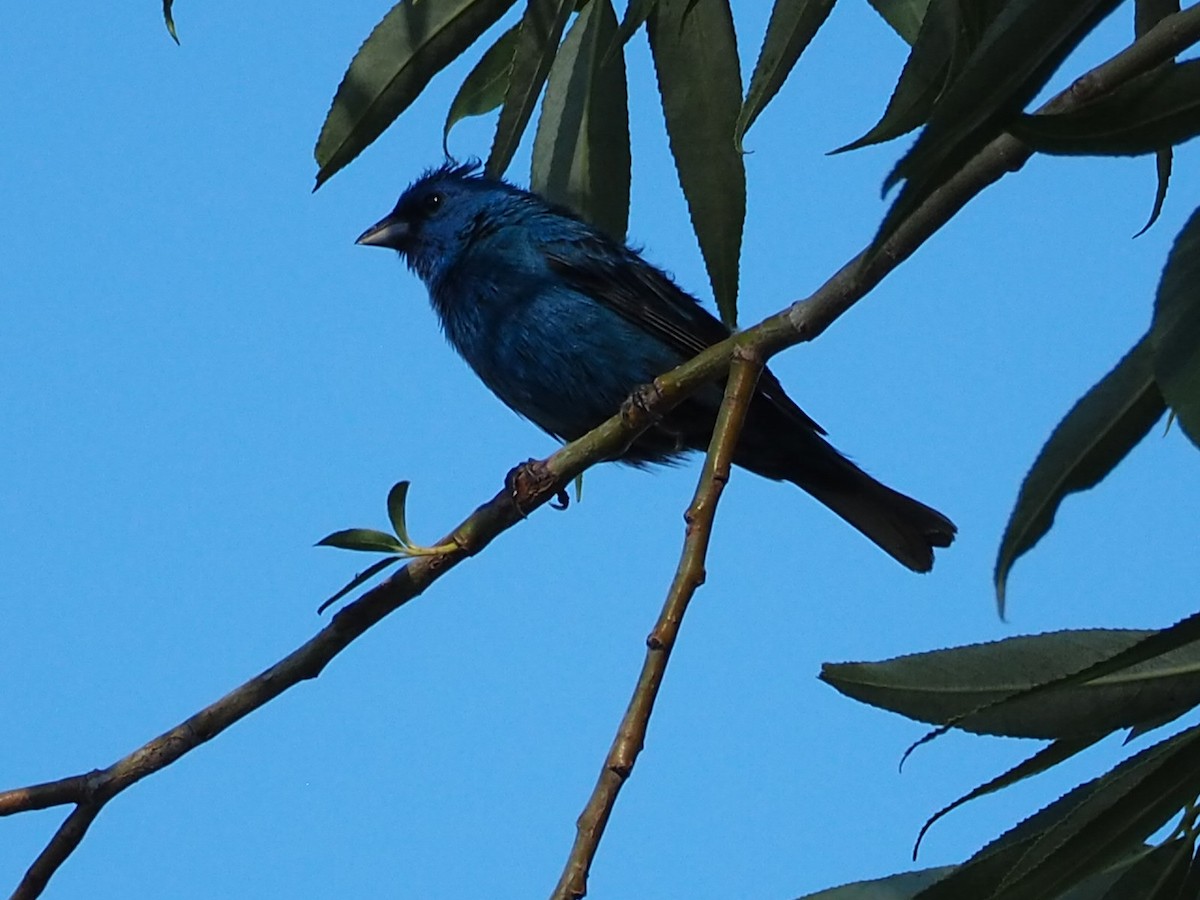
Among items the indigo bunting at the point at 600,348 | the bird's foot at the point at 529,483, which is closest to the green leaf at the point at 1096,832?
the bird's foot at the point at 529,483

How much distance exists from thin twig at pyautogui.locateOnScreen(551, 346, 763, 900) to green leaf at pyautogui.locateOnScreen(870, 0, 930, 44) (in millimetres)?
1090

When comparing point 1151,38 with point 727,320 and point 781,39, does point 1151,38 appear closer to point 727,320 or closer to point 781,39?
point 781,39

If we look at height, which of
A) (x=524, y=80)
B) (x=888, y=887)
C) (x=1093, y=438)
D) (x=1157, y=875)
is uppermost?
(x=524, y=80)

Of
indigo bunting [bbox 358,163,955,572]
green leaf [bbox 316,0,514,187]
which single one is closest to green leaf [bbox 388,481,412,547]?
green leaf [bbox 316,0,514,187]

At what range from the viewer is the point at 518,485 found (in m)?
3.05

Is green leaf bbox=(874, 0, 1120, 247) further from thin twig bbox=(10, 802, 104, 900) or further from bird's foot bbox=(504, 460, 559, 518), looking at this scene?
thin twig bbox=(10, 802, 104, 900)

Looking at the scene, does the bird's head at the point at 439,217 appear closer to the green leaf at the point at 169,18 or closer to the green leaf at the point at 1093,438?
the green leaf at the point at 169,18

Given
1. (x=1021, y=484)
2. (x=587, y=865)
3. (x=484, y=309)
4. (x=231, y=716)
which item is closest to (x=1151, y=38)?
(x=1021, y=484)

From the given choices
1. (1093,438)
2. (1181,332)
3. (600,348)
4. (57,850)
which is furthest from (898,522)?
(1181,332)

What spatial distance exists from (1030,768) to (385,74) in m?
2.04

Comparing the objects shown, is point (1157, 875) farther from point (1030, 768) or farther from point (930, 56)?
point (930, 56)

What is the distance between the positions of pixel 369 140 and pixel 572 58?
522 millimetres

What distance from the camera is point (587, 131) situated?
392 centimetres

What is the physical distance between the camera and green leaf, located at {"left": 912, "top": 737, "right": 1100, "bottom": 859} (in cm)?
206
